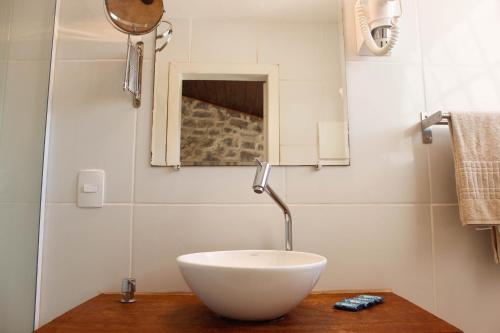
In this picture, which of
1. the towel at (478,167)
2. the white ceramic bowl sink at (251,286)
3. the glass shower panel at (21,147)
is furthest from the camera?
the towel at (478,167)

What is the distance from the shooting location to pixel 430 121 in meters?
1.15

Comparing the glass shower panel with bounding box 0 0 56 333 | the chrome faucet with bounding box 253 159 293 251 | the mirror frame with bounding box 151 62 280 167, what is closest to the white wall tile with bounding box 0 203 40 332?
the glass shower panel with bounding box 0 0 56 333

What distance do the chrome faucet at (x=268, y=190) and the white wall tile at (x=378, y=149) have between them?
95 mm

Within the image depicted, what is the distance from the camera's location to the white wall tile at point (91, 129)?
1.14 meters

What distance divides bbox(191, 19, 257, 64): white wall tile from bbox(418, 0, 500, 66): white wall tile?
0.61 metres

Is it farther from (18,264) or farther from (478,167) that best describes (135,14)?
(478,167)

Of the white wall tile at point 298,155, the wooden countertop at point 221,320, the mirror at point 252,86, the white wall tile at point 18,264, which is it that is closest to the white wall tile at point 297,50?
the mirror at point 252,86

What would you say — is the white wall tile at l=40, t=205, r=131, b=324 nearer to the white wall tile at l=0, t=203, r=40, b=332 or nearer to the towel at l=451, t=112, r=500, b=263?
the white wall tile at l=0, t=203, r=40, b=332

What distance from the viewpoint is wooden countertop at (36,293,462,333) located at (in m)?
0.76

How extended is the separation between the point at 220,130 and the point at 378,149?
0.53 meters

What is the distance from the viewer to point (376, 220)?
3.81 ft

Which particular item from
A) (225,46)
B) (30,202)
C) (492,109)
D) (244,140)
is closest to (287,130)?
(244,140)

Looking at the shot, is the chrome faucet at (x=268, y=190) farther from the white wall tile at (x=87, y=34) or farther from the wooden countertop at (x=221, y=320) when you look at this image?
the white wall tile at (x=87, y=34)

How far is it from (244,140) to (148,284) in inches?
21.2
